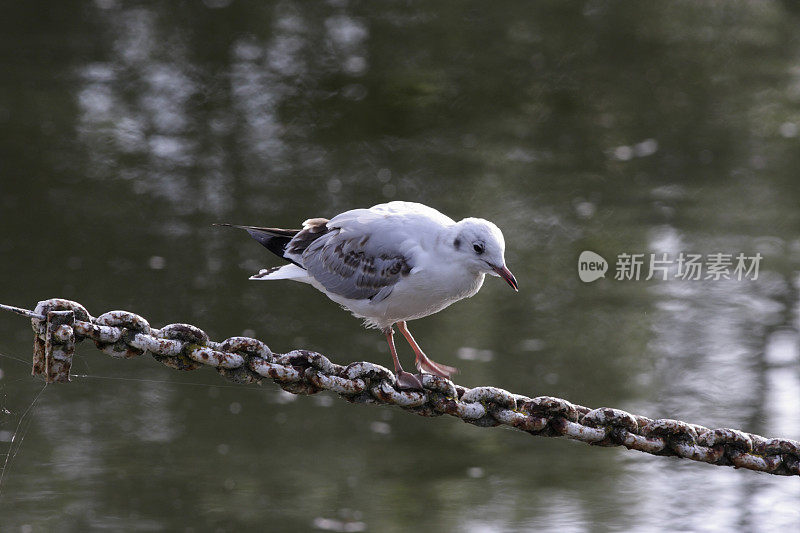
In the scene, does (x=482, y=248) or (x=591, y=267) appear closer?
(x=482, y=248)

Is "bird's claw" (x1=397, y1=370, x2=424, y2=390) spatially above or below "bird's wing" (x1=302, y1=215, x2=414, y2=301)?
below

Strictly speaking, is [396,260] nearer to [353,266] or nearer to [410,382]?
[353,266]

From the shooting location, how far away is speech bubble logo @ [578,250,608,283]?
20.9ft

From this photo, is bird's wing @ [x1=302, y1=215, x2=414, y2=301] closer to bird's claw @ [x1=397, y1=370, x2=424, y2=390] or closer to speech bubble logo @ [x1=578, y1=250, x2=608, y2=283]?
bird's claw @ [x1=397, y1=370, x2=424, y2=390]

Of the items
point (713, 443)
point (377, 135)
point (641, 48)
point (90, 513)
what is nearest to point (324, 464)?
point (90, 513)

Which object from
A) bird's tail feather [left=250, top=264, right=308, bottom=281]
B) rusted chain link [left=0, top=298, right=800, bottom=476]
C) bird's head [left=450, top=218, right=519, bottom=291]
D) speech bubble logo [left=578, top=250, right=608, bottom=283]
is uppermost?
speech bubble logo [left=578, top=250, right=608, bottom=283]

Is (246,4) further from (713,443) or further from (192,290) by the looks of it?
(713,443)

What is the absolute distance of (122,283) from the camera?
6.23m

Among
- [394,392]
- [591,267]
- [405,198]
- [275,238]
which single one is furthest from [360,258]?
[405,198]

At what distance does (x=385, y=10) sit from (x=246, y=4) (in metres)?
1.17

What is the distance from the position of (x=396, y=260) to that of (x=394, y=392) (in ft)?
2.05

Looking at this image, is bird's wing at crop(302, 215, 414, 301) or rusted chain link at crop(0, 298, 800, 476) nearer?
rusted chain link at crop(0, 298, 800, 476)

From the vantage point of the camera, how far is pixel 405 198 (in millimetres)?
6980

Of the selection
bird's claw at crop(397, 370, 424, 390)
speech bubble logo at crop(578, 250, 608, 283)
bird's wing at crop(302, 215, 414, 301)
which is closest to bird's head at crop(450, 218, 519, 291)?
bird's wing at crop(302, 215, 414, 301)
